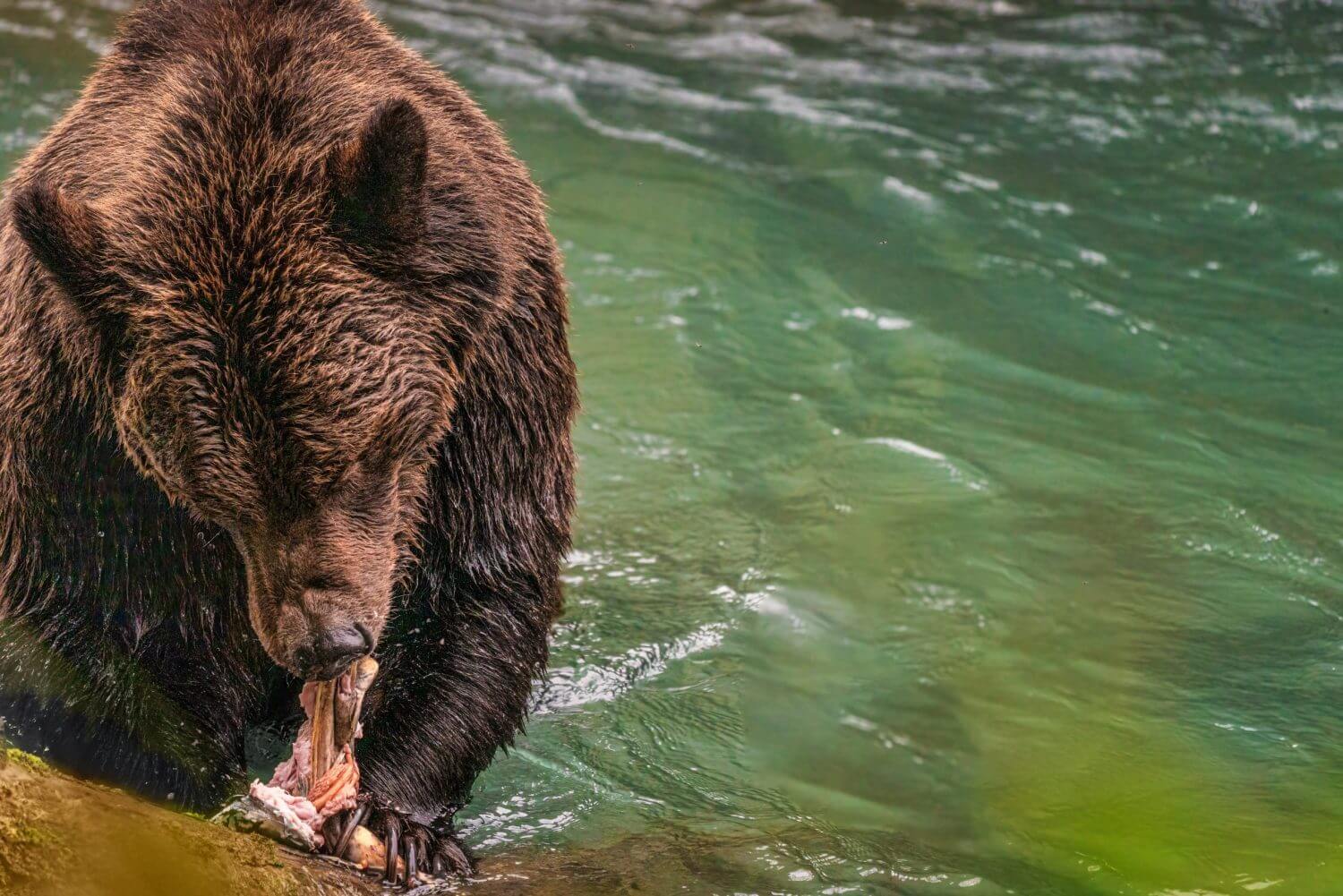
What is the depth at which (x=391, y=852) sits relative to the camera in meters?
4.62

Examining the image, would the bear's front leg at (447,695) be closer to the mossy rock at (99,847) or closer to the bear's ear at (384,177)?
the mossy rock at (99,847)

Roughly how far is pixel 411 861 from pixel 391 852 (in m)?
0.07

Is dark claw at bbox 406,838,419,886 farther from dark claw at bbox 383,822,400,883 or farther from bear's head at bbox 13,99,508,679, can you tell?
bear's head at bbox 13,99,508,679

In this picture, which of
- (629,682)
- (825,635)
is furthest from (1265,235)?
(629,682)

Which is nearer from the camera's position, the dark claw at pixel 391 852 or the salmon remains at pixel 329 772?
the salmon remains at pixel 329 772

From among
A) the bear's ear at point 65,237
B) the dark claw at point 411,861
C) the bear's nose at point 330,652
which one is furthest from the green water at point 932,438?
the bear's ear at point 65,237

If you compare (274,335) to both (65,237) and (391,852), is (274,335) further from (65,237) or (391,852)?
(391,852)

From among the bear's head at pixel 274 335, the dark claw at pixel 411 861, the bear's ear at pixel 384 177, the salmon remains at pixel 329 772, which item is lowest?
the dark claw at pixel 411 861

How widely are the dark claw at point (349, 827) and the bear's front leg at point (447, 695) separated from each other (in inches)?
10.3

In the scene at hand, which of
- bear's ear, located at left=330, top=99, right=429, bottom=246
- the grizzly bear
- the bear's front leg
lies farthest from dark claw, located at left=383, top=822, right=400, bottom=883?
bear's ear, located at left=330, top=99, right=429, bottom=246

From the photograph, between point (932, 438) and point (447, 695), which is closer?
point (447, 695)

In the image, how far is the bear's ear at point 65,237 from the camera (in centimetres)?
374

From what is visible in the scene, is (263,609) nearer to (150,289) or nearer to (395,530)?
(395,530)

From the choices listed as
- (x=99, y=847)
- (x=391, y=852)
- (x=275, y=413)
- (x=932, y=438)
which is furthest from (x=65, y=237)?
(x=932, y=438)
